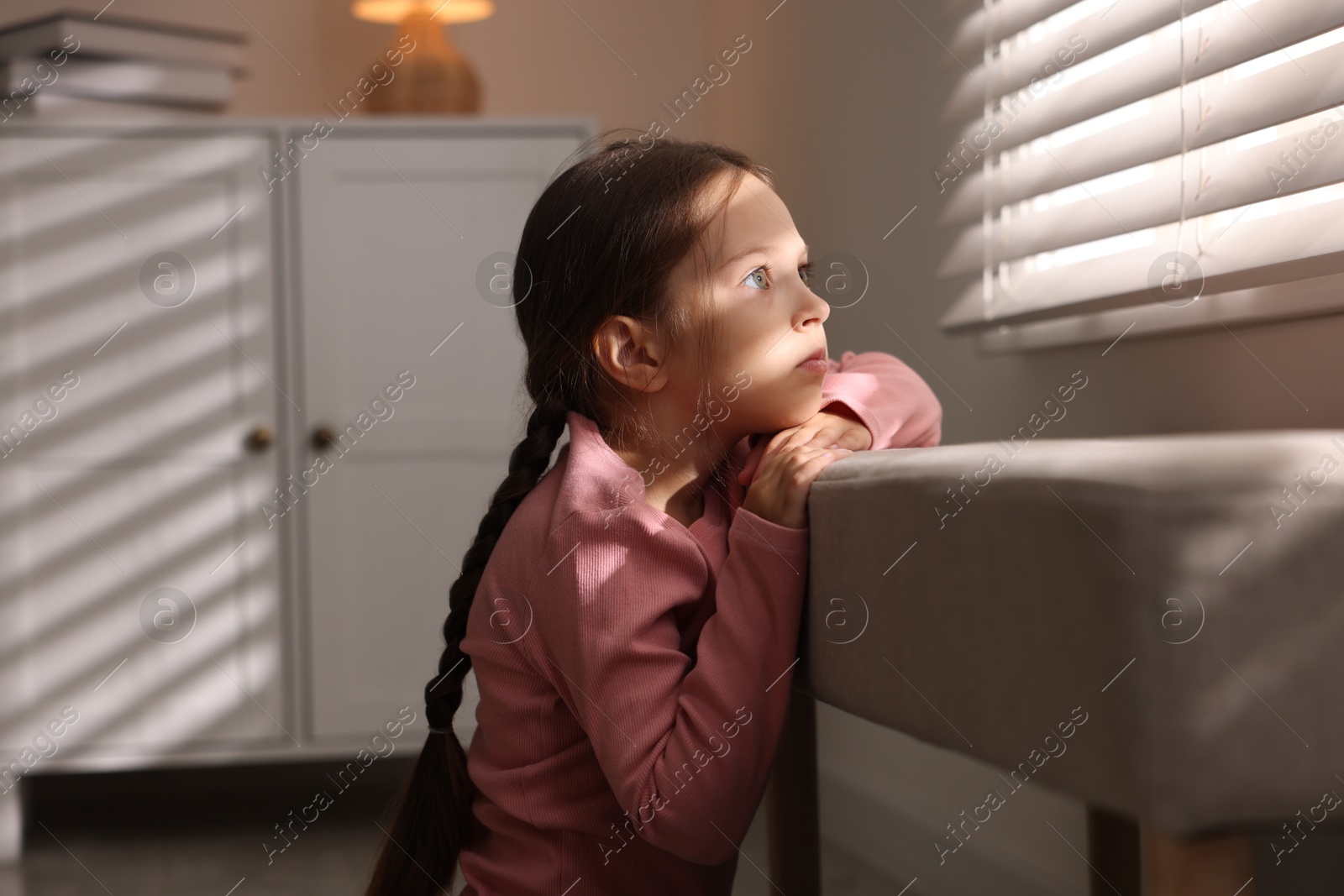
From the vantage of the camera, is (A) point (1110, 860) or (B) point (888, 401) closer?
(A) point (1110, 860)

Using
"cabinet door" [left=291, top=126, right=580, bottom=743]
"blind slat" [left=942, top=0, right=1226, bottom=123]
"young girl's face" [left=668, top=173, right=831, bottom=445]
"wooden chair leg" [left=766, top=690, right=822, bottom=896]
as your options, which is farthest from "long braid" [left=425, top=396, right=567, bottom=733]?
"cabinet door" [left=291, top=126, right=580, bottom=743]

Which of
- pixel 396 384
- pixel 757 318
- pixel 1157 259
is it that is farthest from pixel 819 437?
pixel 396 384

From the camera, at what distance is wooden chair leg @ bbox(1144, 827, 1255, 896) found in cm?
40

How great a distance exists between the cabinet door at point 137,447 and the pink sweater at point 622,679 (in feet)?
3.99

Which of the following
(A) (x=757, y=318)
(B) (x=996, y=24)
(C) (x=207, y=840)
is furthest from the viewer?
(C) (x=207, y=840)

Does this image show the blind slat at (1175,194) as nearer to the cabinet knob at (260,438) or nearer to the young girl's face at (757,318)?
the young girl's face at (757,318)

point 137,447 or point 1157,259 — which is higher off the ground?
point 1157,259

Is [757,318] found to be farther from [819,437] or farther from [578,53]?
[578,53]

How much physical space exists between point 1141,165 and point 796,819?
65 centimetres

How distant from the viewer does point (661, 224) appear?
765mm

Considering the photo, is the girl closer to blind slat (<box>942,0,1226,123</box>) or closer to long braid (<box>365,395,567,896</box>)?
long braid (<box>365,395,567,896</box>)

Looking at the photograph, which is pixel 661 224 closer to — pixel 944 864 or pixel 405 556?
pixel 944 864

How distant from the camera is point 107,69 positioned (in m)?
1.91

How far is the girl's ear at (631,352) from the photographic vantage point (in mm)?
783
